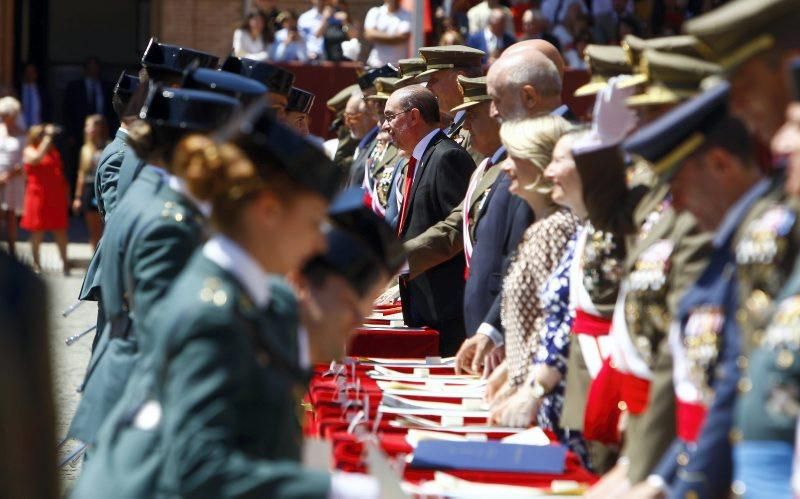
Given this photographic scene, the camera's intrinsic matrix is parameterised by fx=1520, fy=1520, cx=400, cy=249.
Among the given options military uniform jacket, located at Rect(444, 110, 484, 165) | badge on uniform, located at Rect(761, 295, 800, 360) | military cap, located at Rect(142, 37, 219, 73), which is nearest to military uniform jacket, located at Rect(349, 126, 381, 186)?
military uniform jacket, located at Rect(444, 110, 484, 165)

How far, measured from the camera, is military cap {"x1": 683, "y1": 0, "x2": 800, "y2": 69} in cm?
286

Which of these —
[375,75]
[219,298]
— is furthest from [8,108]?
[219,298]

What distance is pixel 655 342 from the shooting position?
3.48m

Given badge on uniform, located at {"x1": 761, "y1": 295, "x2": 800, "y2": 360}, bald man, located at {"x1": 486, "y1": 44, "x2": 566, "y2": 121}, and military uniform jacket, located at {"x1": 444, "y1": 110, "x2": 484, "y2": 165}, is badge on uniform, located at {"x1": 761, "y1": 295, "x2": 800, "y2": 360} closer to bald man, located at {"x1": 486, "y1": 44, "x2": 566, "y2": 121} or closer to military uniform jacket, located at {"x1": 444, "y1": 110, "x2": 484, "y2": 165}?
bald man, located at {"x1": 486, "y1": 44, "x2": 566, "y2": 121}

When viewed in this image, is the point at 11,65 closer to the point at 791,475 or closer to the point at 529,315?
the point at 529,315

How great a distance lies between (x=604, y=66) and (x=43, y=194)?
12686 mm

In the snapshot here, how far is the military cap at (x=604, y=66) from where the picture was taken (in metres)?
4.48

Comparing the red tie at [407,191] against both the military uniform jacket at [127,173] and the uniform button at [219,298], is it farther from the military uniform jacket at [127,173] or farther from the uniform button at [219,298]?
the uniform button at [219,298]

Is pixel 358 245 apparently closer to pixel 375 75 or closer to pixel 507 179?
pixel 507 179

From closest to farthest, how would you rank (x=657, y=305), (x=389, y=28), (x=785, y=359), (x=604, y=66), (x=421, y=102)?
(x=785, y=359) → (x=657, y=305) → (x=604, y=66) → (x=421, y=102) → (x=389, y=28)

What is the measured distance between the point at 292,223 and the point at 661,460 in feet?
3.24

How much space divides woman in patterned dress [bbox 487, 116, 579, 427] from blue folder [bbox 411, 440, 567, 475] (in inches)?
20.9

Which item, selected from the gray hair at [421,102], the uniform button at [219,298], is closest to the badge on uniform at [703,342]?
the uniform button at [219,298]

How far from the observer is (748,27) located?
2.88 m
